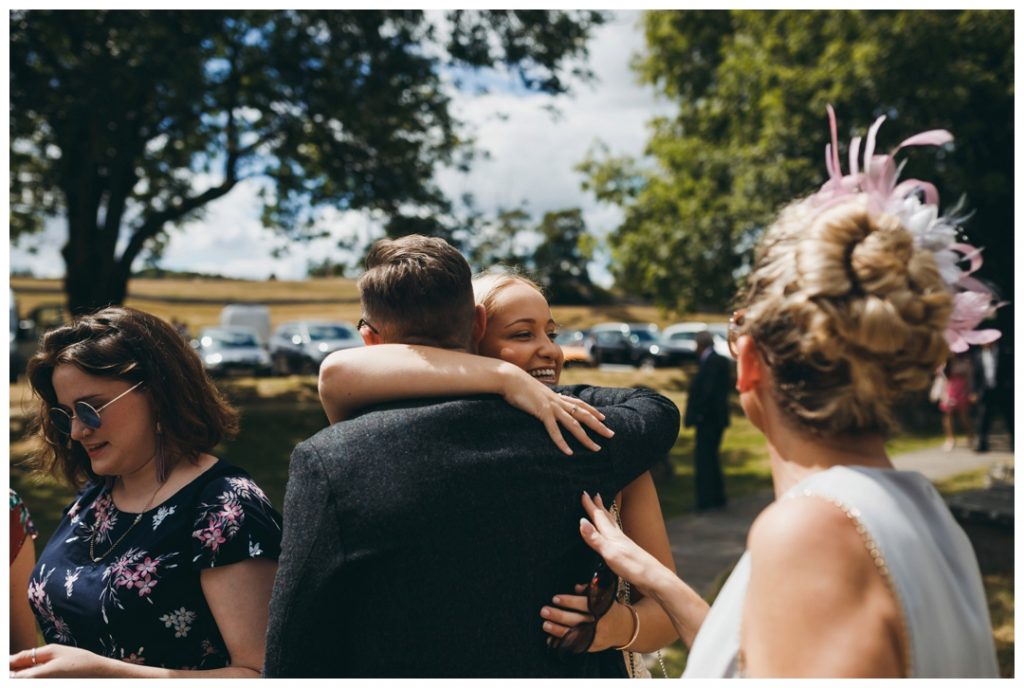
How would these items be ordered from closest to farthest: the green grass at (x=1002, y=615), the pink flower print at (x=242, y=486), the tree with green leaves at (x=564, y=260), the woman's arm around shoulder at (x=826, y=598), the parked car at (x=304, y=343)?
the woman's arm around shoulder at (x=826, y=598), the pink flower print at (x=242, y=486), the green grass at (x=1002, y=615), the parked car at (x=304, y=343), the tree with green leaves at (x=564, y=260)

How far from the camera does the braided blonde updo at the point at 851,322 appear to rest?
1.31 meters

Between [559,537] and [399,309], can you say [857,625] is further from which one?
[399,309]

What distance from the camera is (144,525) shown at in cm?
214

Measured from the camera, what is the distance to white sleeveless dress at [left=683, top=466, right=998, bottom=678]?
123 cm

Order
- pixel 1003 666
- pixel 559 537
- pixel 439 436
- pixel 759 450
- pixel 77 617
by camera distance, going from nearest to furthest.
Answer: pixel 439 436
pixel 559 537
pixel 77 617
pixel 1003 666
pixel 759 450

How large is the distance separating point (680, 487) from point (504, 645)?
996cm

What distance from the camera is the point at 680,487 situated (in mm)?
11219

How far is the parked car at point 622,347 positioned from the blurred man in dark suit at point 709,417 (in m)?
22.0

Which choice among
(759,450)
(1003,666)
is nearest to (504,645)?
(1003,666)

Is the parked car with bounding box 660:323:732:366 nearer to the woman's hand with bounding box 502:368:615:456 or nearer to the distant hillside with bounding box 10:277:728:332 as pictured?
the distant hillside with bounding box 10:277:728:332

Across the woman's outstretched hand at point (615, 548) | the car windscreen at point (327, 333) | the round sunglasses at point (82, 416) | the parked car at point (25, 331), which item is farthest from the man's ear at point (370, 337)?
the car windscreen at point (327, 333)

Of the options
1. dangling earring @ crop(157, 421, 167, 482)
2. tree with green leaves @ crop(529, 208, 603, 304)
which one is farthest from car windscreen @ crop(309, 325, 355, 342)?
tree with green leaves @ crop(529, 208, 603, 304)

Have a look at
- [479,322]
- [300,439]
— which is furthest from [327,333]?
[479,322]

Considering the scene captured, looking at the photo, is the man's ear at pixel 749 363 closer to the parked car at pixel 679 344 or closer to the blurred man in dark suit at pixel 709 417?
the blurred man in dark suit at pixel 709 417
